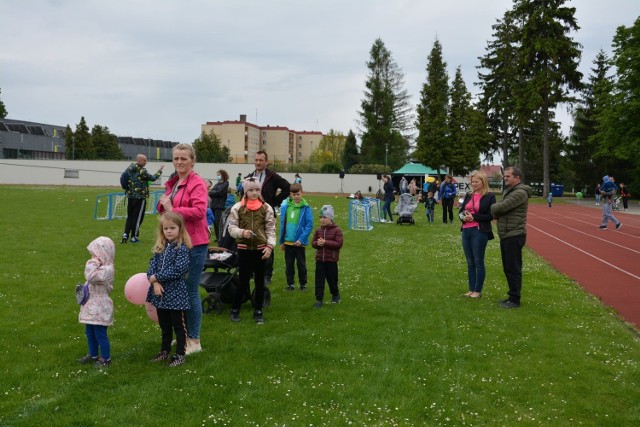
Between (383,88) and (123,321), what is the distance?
7328cm

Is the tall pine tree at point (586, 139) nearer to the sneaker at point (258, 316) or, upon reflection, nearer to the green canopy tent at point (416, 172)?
the green canopy tent at point (416, 172)

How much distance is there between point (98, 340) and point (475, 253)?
5.63m

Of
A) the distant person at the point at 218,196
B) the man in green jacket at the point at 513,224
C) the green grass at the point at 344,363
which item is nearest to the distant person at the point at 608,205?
the green grass at the point at 344,363

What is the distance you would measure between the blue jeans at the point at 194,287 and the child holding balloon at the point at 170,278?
15 cm

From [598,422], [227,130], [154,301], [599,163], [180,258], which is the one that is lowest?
[598,422]

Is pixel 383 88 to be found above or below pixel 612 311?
above

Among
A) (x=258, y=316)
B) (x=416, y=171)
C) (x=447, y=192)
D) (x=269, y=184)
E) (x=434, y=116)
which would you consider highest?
(x=434, y=116)

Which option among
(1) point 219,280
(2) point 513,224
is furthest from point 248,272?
(2) point 513,224

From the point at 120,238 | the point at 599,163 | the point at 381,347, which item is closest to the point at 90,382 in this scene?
the point at 381,347

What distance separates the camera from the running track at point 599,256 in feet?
29.6

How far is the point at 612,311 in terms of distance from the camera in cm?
790

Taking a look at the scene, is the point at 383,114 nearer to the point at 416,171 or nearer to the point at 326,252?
the point at 416,171

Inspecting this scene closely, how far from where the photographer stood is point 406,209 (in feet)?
69.1

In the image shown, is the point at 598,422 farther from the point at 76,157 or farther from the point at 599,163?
the point at 76,157
